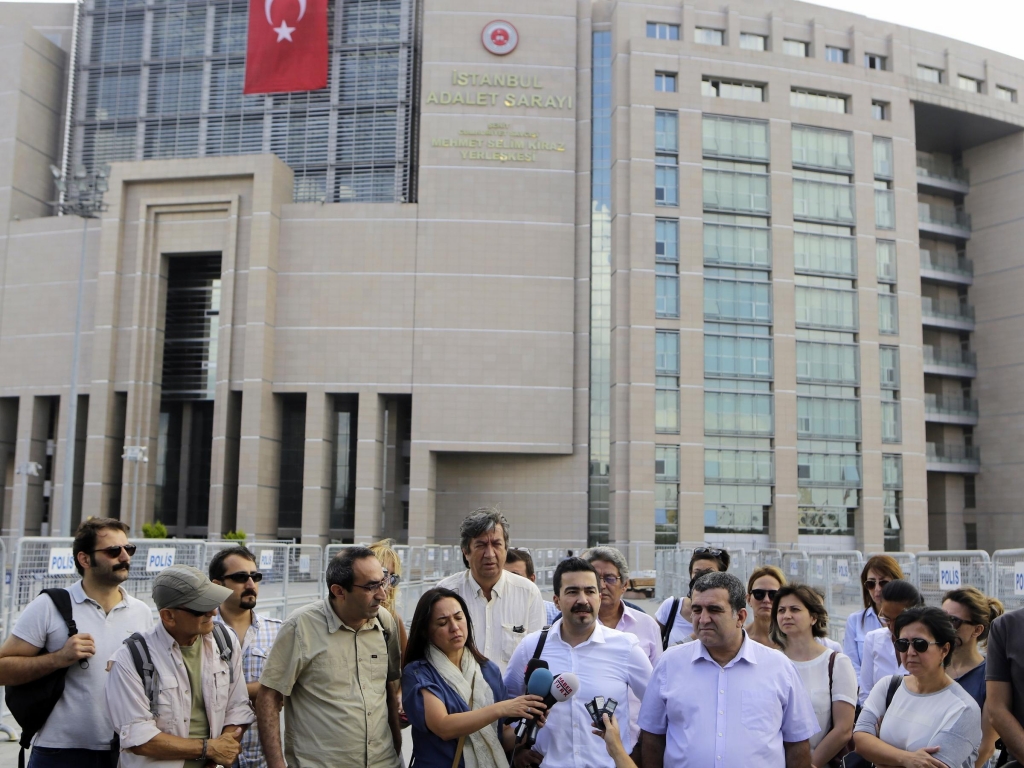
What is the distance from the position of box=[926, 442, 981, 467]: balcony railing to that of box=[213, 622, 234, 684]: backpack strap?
54891mm

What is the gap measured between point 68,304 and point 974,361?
49.2 m

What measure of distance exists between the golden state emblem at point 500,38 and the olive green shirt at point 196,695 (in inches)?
1962

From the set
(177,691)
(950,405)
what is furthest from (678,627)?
(950,405)

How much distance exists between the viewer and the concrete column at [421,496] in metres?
48.6

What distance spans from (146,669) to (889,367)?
51549 millimetres

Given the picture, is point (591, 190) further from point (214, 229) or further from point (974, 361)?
point (974, 361)

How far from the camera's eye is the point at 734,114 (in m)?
50.8

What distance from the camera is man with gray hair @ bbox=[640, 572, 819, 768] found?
492 centimetres

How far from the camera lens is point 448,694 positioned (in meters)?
5.21

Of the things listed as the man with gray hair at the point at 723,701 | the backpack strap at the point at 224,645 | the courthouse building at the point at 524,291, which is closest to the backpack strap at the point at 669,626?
the man with gray hair at the point at 723,701

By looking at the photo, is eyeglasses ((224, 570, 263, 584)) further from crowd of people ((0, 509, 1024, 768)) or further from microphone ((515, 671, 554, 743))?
microphone ((515, 671, 554, 743))

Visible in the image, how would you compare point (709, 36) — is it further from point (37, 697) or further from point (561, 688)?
point (37, 697)

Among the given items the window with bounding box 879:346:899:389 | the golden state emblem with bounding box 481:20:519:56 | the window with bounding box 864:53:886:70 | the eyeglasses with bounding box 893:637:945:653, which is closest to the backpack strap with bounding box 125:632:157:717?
the eyeglasses with bounding box 893:637:945:653

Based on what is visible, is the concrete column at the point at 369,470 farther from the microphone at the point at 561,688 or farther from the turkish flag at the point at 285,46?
the microphone at the point at 561,688
